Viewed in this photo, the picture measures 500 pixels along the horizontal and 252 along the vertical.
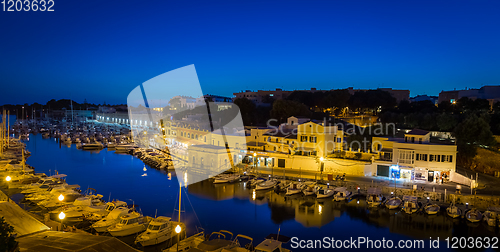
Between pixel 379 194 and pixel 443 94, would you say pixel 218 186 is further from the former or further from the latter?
pixel 443 94

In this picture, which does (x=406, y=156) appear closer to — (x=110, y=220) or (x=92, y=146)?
(x=110, y=220)

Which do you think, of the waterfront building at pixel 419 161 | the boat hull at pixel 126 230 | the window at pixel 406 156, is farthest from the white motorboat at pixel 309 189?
the boat hull at pixel 126 230

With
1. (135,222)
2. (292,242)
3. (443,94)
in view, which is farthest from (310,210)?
(443,94)

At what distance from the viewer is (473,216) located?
31.1 ft

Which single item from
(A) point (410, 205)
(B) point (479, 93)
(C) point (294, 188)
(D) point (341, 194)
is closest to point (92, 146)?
(C) point (294, 188)

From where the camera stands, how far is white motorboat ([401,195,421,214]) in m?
10.2

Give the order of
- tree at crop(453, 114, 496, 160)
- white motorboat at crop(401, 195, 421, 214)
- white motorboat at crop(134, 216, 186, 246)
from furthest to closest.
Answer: tree at crop(453, 114, 496, 160), white motorboat at crop(401, 195, 421, 214), white motorboat at crop(134, 216, 186, 246)

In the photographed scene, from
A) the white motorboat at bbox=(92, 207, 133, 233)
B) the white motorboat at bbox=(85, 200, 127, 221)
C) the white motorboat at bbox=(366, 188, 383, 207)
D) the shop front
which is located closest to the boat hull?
the white motorboat at bbox=(92, 207, 133, 233)

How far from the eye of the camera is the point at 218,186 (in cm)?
1355

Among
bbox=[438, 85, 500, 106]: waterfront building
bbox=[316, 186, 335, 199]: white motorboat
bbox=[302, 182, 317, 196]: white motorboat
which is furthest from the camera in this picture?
bbox=[438, 85, 500, 106]: waterfront building

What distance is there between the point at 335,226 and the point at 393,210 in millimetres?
2558

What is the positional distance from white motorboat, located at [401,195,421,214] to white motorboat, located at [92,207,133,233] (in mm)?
8952

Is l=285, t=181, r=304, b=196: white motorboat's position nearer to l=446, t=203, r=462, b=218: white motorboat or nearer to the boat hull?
l=446, t=203, r=462, b=218: white motorboat

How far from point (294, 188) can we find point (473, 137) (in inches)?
355
